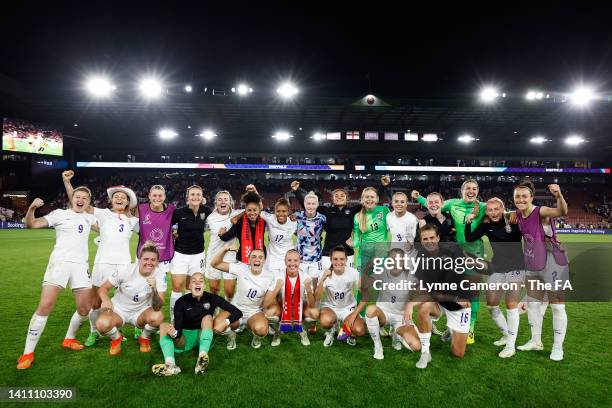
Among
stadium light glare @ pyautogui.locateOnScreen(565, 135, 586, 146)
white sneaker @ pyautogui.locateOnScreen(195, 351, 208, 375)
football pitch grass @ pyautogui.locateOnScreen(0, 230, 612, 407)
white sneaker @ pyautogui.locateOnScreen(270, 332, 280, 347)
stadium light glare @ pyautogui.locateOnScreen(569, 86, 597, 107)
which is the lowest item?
football pitch grass @ pyautogui.locateOnScreen(0, 230, 612, 407)

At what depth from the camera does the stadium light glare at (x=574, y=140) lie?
34.6 m

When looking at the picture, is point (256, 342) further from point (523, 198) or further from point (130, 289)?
point (523, 198)

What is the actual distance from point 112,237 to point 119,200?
1.74 feet

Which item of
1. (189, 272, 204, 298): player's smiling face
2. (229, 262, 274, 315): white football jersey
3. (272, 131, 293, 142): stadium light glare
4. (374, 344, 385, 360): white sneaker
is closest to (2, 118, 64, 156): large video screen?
(272, 131, 293, 142): stadium light glare

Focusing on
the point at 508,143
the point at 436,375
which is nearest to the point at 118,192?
the point at 436,375

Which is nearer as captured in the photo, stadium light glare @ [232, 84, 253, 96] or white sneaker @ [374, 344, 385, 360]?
white sneaker @ [374, 344, 385, 360]

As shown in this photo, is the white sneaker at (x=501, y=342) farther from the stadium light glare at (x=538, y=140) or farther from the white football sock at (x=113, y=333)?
the stadium light glare at (x=538, y=140)

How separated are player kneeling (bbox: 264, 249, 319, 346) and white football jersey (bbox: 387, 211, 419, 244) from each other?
5.77ft

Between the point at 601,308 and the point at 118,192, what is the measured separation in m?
9.17

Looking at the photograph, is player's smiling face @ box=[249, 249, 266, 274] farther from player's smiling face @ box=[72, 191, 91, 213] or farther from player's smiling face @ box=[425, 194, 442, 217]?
player's smiling face @ box=[425, 194, 442, 217]

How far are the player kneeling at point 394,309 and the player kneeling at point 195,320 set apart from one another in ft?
5.81

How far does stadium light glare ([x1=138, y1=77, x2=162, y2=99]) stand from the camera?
23359 mm

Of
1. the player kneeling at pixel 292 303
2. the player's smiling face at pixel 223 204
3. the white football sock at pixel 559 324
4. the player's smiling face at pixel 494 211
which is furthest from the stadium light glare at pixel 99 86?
the white football sock at pixel 559 324

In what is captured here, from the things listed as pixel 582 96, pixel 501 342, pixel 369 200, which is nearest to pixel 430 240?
pixel 369 200
